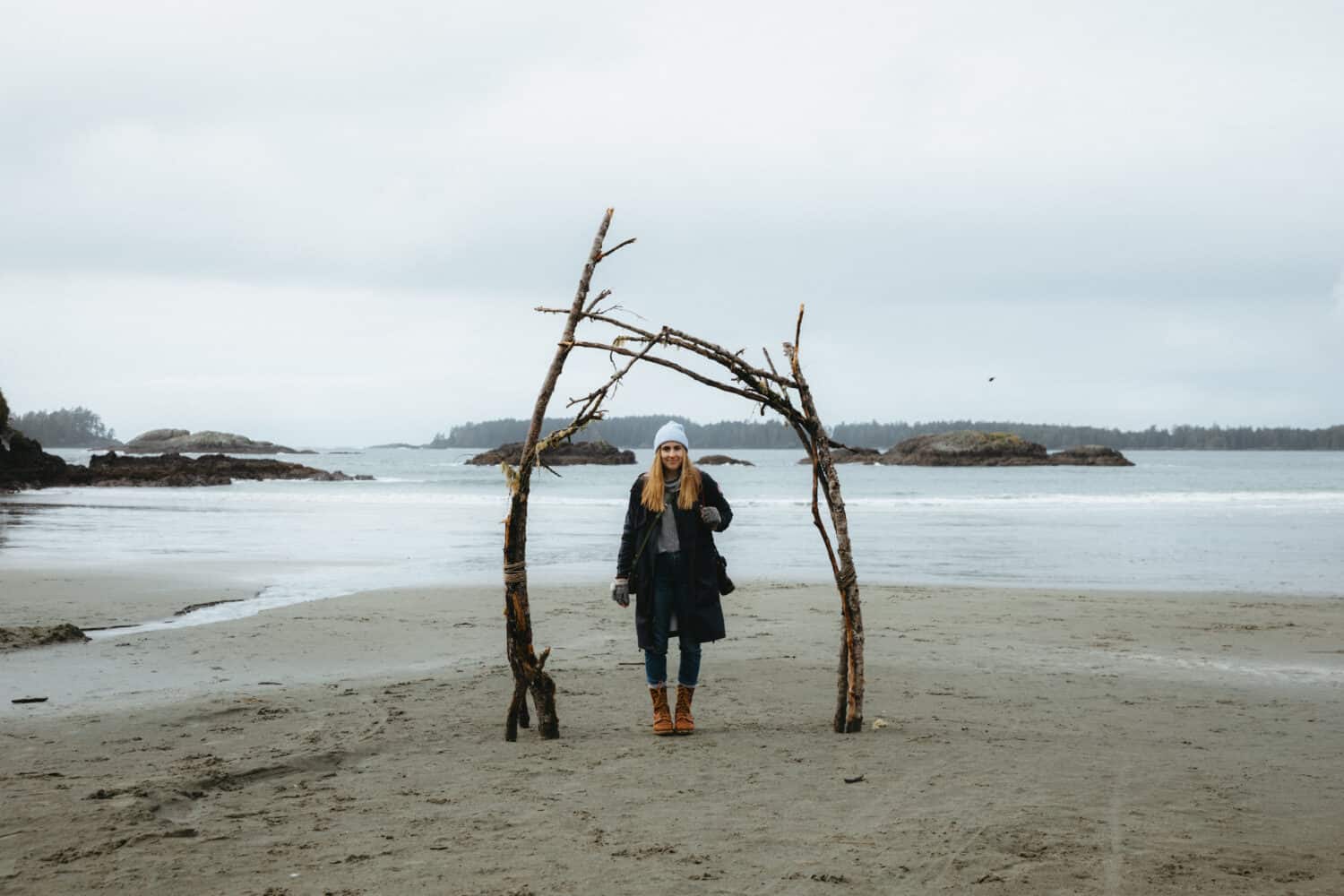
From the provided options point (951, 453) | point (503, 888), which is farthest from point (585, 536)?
point (951, 453)

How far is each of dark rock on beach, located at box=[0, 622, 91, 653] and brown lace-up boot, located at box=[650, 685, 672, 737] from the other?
6.22m

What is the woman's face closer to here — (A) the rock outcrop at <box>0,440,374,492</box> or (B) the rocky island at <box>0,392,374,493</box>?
(B) the rocky island at <box>0,392,374,493</box>

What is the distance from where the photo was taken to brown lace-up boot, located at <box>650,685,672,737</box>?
6672mm

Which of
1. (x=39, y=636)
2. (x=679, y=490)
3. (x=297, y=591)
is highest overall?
(x=679, y=490)

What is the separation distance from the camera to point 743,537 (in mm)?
24844

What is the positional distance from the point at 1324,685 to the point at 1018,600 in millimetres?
5302

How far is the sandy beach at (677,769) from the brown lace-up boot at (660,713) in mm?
100

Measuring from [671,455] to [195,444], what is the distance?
5422 inches

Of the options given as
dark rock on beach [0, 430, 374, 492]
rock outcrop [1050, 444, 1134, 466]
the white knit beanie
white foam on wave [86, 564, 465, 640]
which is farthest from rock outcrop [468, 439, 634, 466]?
the white knit beanie

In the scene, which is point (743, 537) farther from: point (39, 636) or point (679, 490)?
point (679, 490)

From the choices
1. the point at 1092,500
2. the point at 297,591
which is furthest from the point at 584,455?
the point at 297,591

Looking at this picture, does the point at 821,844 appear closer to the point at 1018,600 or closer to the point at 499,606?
the point at 499,606

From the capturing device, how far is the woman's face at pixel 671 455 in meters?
6.65

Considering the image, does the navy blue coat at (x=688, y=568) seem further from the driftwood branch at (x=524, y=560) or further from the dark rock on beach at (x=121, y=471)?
the dark rock on beach at (x=121, y=471)
